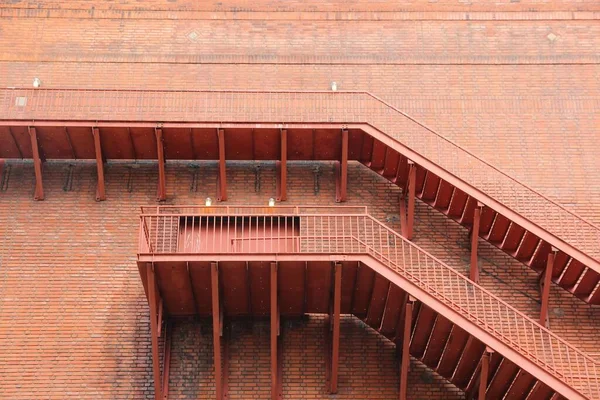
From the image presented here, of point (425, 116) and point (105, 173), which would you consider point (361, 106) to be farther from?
point (105, 173)

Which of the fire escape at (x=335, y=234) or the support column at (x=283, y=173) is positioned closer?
the fire escape at (x=335, y=234)

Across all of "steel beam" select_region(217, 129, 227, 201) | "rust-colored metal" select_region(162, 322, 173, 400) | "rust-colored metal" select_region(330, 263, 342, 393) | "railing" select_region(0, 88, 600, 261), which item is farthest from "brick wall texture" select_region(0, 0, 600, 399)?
"railing" select_region(0, 88, 600, 261)

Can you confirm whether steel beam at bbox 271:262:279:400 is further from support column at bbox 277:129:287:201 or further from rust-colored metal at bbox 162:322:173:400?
support column at bbox 277:129:287:201

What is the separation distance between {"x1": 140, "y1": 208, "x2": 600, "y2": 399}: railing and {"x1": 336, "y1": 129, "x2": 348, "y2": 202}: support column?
1793 mm

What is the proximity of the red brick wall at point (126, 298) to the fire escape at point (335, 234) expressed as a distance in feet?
1.19

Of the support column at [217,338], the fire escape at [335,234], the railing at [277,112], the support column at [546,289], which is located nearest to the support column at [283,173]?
the fire escape at [335,234]

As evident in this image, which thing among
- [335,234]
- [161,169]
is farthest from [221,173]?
[335,234]

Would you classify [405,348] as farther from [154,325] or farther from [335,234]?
[154,325]

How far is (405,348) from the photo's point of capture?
22594 mm

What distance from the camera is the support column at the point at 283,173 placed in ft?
82.4

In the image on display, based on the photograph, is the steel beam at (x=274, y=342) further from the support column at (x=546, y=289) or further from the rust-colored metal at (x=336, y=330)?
the support column at (x=546, y=289)

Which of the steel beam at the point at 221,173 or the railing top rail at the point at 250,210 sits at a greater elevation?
the steel beam at the point at 221,173

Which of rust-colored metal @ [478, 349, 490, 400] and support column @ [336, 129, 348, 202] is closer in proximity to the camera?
rust-colored metal @ [478, 349, 490, 400]

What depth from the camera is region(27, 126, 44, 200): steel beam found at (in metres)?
25.0
